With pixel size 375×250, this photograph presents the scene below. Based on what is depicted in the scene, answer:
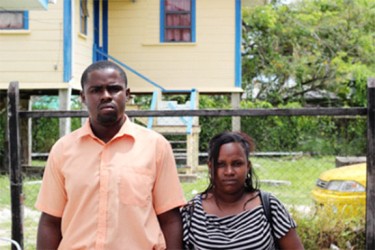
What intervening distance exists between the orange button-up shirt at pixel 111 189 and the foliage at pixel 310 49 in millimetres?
22147

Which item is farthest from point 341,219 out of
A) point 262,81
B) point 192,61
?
point 262,81

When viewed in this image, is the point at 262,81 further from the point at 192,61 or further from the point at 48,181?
the point at 48,181

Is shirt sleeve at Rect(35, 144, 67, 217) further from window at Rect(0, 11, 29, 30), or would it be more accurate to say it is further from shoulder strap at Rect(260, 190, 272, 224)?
window at Rect(0, 11, 29, 30)

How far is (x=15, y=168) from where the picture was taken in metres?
5.80

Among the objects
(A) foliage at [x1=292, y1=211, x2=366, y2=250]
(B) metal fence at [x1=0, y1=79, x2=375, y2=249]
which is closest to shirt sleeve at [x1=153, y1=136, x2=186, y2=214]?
(B) metal fence at [x1=0, y1=79, x2=375, y2=249]

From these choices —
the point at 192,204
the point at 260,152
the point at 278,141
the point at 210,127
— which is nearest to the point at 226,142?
the point at 192,204

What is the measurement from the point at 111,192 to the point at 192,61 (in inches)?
551

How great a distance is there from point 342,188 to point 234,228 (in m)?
6.09

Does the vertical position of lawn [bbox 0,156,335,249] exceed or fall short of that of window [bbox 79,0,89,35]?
it falls short

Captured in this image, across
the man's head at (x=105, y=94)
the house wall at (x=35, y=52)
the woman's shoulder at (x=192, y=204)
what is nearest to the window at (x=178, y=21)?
the house wall at (x=35, y=52)

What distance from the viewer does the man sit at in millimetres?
3051

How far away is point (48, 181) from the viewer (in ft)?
10.4

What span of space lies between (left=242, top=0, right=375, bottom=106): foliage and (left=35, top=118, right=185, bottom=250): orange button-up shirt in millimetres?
22147

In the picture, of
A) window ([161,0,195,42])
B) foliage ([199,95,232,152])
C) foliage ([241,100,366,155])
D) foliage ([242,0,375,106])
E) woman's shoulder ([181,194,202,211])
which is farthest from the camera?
foliage ([242,0,375,106])
